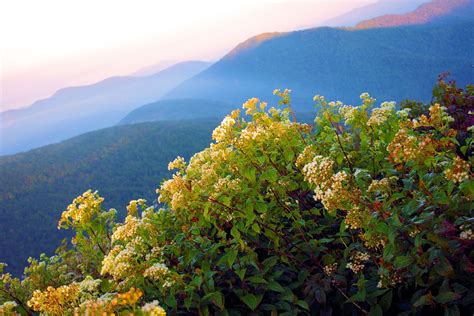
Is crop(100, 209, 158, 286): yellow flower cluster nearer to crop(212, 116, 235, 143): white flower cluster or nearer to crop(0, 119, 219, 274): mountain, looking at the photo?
crop(212, 116, 235, 143): white flower cluster

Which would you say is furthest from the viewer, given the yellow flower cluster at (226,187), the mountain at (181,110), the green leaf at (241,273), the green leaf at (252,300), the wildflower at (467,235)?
the mountain at (181,110)

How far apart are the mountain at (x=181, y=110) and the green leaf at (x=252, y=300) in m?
152

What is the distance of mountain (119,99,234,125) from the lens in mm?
159250

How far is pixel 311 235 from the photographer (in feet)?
15.1

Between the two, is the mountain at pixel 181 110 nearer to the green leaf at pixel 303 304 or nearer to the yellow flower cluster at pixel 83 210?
the yellow flower cluster at pixel 83 210

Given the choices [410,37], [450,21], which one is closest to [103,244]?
[410,37]

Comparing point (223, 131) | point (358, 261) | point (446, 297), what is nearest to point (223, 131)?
point (223, 131)

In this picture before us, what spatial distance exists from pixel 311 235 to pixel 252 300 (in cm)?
112

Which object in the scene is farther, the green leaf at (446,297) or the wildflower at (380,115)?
the wildflower at (380,115)

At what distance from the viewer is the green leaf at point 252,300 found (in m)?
3.89

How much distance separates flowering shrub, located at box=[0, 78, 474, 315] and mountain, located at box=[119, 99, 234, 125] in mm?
150946

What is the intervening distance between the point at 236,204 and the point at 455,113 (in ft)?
19.6

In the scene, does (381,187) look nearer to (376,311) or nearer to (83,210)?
(376,311)

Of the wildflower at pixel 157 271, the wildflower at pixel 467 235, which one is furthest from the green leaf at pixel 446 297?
the wildflower at pixel 157 271
